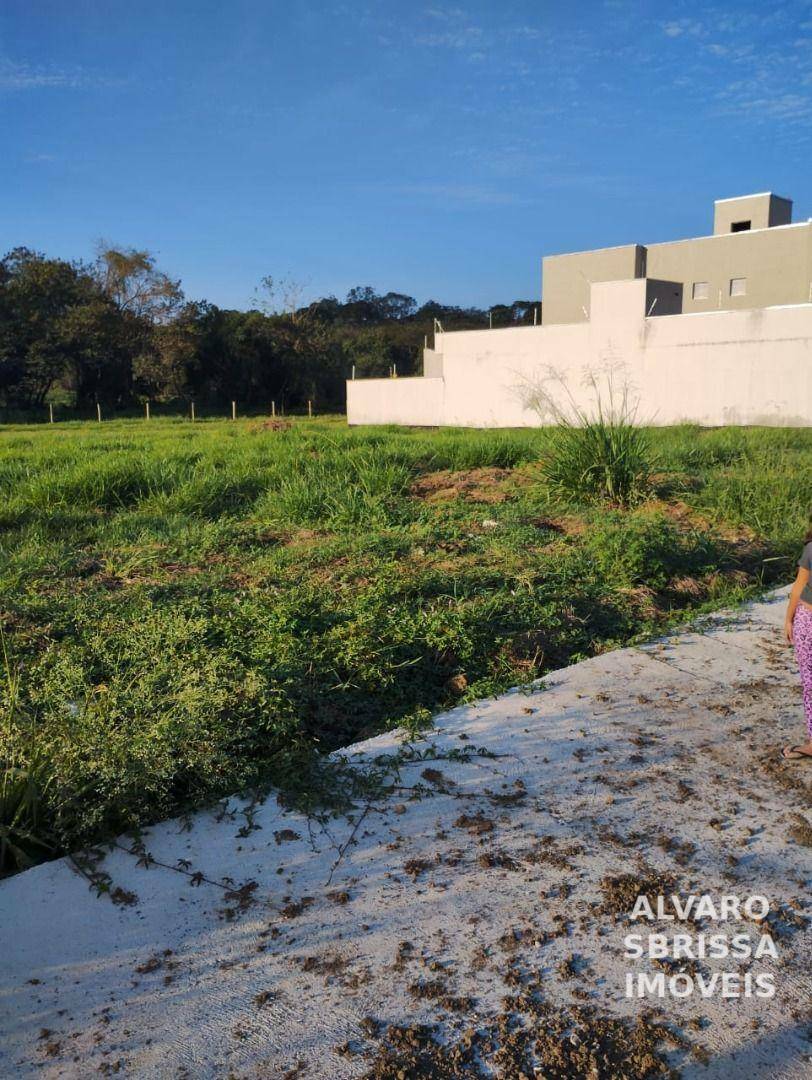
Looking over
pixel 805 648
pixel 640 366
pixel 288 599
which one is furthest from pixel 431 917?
pixel 640 366

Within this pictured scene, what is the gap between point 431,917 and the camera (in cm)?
234

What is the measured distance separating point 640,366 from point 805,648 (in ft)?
68.2

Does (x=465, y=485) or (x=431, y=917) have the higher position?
(x=465, y=485)

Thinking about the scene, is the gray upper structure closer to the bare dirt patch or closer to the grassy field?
the bare dirt patch

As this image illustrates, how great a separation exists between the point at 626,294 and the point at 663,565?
63.0 ft

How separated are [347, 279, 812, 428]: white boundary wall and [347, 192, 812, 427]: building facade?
0.03m

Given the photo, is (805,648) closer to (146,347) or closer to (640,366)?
(640,366)

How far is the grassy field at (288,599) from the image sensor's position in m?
3.01

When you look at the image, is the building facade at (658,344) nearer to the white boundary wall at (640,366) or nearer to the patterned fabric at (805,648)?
the white boundary wall at (640,366)

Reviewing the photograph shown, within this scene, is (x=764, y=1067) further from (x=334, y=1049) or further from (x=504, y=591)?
(x=504, y=591)

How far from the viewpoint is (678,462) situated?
374 inches

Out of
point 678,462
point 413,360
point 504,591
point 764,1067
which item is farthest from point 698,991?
point 413,360

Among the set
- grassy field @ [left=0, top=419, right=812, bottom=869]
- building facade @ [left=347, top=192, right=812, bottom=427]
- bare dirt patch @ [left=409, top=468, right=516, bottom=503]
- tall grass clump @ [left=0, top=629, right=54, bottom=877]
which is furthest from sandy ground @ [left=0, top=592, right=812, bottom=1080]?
building facade @ [left=347, top=192, right=812, bottom=427]

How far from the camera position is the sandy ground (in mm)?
1931
